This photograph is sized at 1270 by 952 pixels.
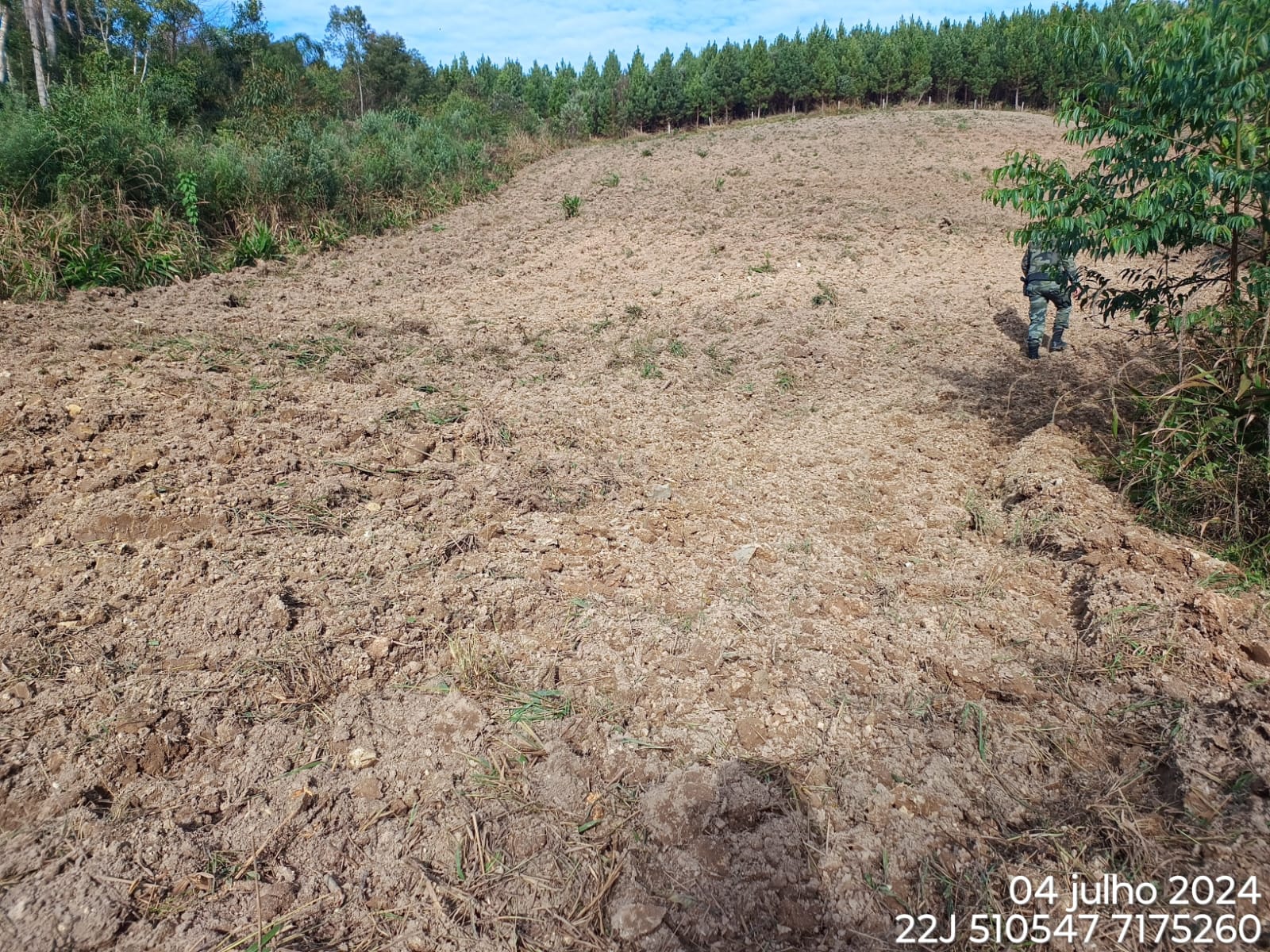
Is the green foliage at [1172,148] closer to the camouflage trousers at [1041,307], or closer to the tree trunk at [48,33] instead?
the camouflage trousers at [1041,307]

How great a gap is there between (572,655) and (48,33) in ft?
68.6

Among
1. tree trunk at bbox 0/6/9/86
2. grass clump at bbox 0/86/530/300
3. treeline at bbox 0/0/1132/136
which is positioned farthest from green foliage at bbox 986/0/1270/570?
tree trunk at bbox 0/6/9/86

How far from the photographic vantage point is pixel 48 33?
16016 mm

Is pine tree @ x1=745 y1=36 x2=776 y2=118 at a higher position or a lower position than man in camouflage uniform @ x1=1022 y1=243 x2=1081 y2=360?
higher

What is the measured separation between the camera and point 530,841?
2.13 metres

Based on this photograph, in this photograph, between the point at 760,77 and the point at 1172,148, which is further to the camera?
the point at 760,77

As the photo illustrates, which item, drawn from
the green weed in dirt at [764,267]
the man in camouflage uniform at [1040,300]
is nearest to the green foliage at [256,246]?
the green weed in dirt at [764,267]

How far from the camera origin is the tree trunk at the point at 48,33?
15.4 meters

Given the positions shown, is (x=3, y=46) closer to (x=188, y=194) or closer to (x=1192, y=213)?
(x=188, y=194)

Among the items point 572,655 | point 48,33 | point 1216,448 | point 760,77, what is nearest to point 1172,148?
point 1216,448

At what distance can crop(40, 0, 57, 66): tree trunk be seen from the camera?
50.6ft

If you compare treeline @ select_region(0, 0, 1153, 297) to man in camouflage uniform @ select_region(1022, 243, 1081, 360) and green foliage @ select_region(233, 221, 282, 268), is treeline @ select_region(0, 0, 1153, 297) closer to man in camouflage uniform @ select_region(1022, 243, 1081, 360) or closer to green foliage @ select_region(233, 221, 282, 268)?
green foliage @ select_region(233, 221, 282, 268)

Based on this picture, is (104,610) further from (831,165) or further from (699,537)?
(831,165)

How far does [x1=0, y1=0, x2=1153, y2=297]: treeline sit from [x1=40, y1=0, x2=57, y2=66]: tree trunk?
15 cm
